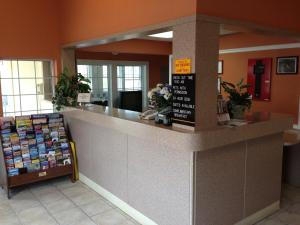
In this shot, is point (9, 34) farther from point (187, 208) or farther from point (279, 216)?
point (279, 216)

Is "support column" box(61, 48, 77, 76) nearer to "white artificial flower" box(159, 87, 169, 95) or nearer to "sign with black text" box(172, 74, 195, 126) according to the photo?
"white artificial flower" box(159, 87, 169, 95)

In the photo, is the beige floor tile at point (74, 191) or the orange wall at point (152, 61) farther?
the orange wall at point (152, 61)

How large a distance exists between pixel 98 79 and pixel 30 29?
14.4 feet

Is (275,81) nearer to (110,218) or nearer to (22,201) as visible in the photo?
(110,218)

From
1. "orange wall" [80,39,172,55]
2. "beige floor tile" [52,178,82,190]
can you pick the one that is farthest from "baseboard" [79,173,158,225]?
"orange wall" [80,39,172,55]

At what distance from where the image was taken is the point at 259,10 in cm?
275

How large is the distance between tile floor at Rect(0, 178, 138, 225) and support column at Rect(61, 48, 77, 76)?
191 centimetres

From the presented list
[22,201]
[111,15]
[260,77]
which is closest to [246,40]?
[260,77]

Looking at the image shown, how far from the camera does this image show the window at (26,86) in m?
4.38

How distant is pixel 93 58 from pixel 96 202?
549cm

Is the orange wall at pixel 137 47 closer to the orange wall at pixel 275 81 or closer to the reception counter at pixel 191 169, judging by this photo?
the orange wall at pixel 275 81

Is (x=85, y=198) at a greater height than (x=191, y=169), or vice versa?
(x=191, y=169)

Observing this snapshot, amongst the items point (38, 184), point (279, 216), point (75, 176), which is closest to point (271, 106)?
point (279, 216)

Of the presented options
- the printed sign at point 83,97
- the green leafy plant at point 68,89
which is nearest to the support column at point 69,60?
the green leafy plant at point 68,89
